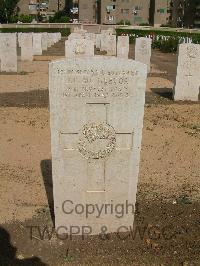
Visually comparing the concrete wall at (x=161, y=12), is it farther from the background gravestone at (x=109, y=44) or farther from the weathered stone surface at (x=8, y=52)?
the weathered stone surface at (x=8, y=52)

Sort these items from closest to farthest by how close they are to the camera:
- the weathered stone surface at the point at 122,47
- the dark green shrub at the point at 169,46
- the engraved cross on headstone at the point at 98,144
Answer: the engraved cross on headstone at the point at 98,144 < the weathered stone surface at the point at 122,47 < the dark green shrub at the point at 169,46

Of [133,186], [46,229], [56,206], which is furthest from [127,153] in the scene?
[46,229]

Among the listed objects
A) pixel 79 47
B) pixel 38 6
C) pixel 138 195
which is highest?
pixel 38 6

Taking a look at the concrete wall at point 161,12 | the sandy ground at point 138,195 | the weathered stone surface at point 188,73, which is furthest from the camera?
the concrete wall at point 161,12

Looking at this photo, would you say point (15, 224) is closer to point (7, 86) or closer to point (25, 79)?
point (7, 86)

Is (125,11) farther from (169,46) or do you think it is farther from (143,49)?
(143,49)

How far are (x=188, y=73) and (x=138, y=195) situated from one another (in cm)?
700

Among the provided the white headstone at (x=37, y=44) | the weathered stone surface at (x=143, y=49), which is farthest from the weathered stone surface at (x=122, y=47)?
the white headstone at (x=37, y=44)

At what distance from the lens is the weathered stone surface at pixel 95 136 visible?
4.16 m

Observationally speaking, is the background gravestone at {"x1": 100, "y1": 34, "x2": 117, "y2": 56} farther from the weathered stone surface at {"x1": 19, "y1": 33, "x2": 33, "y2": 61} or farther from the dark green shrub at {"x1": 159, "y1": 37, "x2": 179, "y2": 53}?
the weathered stone surface at {"x1": 19, "y1": 33, "x2": 33, "y2": 61}

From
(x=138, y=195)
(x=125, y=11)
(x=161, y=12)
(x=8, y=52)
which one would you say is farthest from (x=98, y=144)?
(x=125, y=11)

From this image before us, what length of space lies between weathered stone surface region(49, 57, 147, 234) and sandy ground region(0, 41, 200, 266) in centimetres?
39

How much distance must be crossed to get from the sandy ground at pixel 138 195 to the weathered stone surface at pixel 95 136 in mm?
388

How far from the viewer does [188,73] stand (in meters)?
11.9
